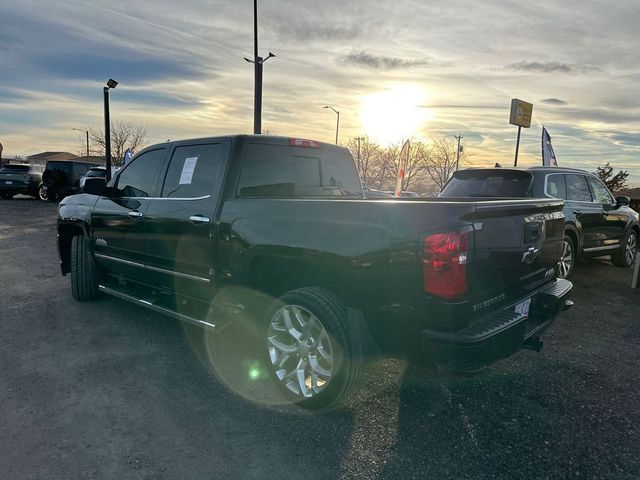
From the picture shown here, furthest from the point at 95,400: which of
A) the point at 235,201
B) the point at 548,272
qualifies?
the point at 548,272

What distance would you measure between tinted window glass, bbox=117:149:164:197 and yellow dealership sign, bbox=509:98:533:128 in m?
28.9

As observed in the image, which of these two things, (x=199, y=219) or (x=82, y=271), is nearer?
(x=199, y=219)

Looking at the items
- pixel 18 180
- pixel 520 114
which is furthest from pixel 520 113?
pixel 18 180

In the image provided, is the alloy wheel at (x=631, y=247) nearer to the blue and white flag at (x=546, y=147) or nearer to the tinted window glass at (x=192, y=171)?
the tinted window glass at (x=192, y=171)

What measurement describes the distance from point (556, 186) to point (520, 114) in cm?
2617

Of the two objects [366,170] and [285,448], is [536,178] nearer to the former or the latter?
[285,448]

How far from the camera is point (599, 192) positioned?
25.8ft

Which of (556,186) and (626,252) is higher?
(556,186)

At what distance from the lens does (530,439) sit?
281 cm

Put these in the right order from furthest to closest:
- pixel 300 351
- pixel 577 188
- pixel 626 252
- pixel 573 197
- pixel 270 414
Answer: pixel 626 252
pixel 577 188
pixel 573 197
pixel 300 351
pixel 270 414

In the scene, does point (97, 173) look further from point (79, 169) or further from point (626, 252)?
point (626, 252)

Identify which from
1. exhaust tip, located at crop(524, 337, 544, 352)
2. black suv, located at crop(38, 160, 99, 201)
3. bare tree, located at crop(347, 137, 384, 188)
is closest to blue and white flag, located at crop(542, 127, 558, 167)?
exhaust tip, located at crop(524, 337, 544, 352)

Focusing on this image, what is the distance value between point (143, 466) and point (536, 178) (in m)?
6.19

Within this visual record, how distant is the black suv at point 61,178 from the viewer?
68.5 ft
